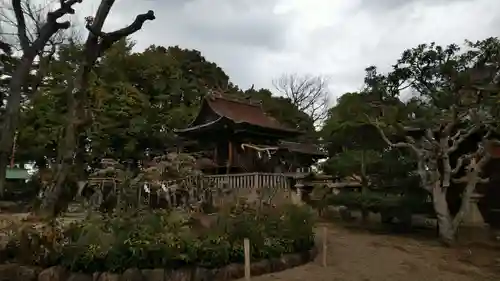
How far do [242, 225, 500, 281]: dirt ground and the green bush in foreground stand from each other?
1017mm

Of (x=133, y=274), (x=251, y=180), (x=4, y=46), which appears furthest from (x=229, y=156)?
(x=133, y=274)

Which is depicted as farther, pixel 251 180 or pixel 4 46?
pixel 251 180

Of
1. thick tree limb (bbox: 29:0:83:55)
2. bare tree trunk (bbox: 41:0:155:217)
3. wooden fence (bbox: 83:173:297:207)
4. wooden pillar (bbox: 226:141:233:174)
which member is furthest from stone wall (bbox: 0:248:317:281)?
wooden pillar (bbox: 226:141:233:174)

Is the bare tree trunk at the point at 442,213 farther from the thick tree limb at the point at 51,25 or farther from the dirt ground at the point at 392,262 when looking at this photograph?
the thick tree limb at the point at 51,25

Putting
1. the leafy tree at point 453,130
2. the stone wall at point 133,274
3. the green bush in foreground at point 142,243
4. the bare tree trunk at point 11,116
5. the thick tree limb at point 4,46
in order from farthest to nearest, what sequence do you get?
the leafy tree at point 453,130 < the thick tree limb at point 4,46 < the bare tree trunk at point 11,116 < the green bush in foreground at point 142,243 < the stone wall at point 133,274

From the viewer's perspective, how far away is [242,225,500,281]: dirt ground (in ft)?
34.4

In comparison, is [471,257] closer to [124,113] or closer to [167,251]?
[167,251]

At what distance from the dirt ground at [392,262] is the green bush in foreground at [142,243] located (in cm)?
102

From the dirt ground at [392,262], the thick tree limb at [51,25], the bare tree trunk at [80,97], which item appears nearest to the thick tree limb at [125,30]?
the bare tree trunk at [80,97]

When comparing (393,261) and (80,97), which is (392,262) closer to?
(393,261)

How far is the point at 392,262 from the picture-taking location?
1194cm

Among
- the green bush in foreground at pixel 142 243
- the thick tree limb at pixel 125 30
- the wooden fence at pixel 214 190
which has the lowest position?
the green bush in foreground at pixel 142 243

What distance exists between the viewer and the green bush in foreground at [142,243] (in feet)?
30.7

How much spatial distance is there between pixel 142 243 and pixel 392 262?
6.72 m
